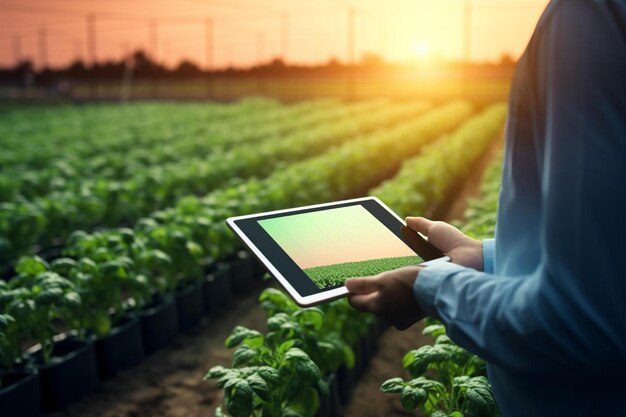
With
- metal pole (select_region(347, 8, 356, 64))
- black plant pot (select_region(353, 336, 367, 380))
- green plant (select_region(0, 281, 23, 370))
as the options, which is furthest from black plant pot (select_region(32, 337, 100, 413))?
metal pole (select_region(347, 8, 356, 64))

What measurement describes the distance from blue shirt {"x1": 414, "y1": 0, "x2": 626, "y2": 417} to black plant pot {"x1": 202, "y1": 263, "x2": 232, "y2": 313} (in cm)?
455

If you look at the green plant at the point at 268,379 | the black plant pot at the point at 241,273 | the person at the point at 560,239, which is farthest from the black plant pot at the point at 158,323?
the person at the point at 560,239

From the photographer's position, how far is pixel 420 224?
179 cm

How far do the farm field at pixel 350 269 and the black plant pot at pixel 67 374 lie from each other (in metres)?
2.93

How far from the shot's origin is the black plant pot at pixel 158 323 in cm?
495

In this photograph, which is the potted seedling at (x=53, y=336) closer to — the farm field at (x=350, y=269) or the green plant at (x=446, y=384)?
the green plant at (x=446, y=384)

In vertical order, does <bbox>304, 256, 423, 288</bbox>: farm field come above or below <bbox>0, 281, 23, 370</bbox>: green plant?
above

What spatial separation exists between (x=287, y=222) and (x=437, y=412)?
3.38 feet

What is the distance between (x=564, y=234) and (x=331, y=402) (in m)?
2.86

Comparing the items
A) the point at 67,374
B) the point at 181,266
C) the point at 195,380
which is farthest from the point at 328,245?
the point at 181,266

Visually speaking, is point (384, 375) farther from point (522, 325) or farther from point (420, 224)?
point (522, 325)

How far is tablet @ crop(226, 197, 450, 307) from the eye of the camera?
158 cm

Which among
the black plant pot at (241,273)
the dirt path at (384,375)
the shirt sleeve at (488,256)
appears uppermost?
the shirt sleeve at (488,256)

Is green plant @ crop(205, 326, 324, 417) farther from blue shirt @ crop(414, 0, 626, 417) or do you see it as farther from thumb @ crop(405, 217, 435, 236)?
blue shirt @ crop(414, 0, 626, 417)
